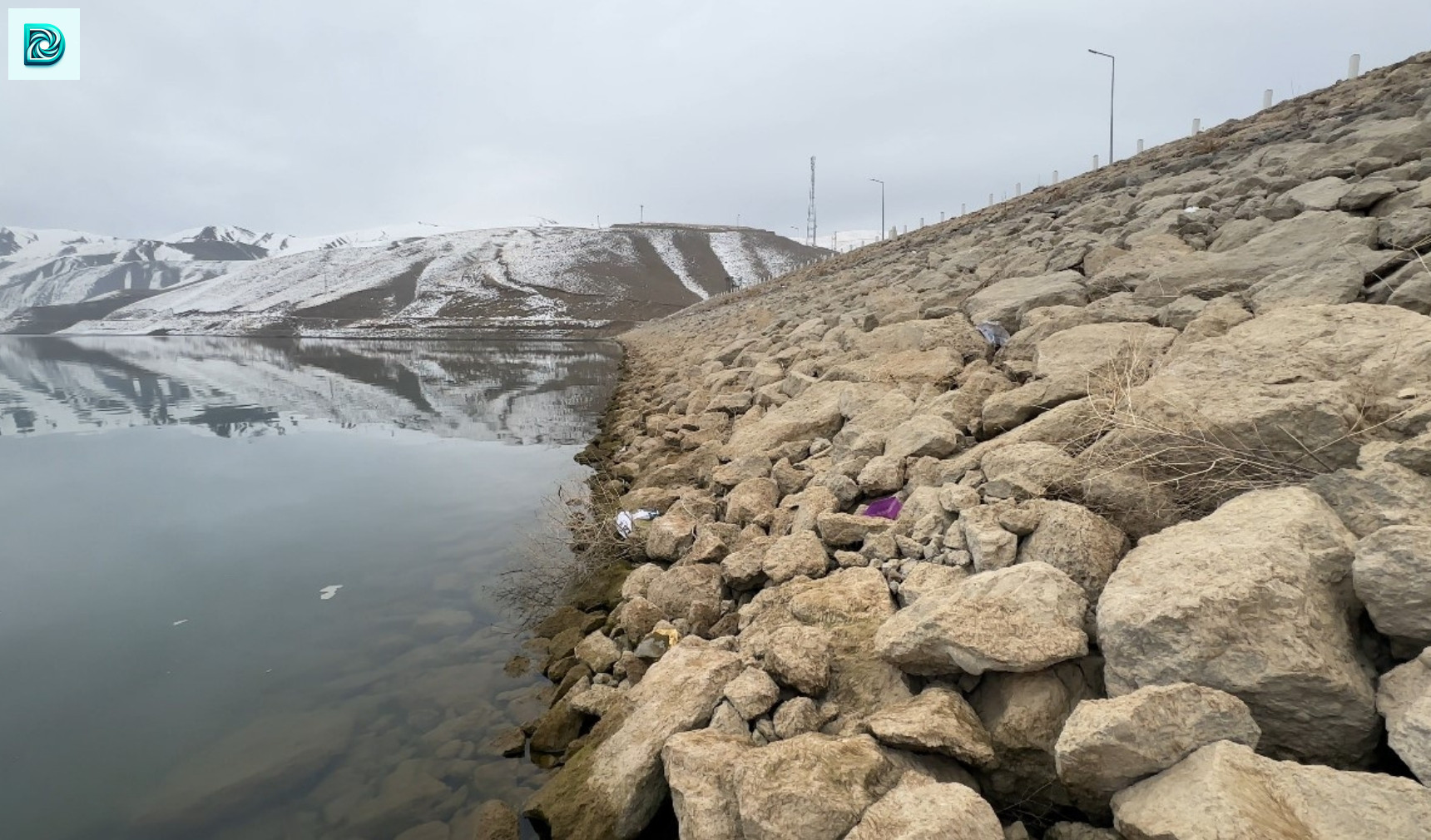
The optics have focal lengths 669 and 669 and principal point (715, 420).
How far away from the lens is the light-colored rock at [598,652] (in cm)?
459

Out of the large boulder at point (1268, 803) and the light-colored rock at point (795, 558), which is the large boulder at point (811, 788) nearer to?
the large boulder at point (1268, 803)

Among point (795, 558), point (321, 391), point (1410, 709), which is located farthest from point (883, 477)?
point (321, 391)

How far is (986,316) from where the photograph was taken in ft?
22.1

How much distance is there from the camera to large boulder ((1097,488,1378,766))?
201 centimetres

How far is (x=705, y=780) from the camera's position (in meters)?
2.67

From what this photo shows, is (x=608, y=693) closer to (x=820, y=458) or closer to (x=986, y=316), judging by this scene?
(x=820, y=458)

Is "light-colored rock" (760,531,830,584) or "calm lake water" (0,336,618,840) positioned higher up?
"light-colored rock" (760,531,830,584)

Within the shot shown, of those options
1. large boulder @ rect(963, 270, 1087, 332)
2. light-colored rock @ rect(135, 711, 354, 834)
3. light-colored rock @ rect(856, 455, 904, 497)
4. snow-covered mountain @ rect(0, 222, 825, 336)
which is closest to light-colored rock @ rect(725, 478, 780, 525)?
light-colored rock @ rect(856, 455, 904, 497)

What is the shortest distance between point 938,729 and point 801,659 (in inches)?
29.6

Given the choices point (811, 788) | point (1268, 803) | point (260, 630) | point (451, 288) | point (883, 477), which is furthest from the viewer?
point (451, 288)

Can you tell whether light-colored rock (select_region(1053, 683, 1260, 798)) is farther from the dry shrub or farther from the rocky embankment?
the dry shrub

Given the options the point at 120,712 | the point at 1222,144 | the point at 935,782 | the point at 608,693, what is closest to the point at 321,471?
the point at 120,712

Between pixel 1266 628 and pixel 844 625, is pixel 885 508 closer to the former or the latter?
pixel 844 625

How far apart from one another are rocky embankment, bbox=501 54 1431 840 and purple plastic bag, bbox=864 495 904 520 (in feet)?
0.23
